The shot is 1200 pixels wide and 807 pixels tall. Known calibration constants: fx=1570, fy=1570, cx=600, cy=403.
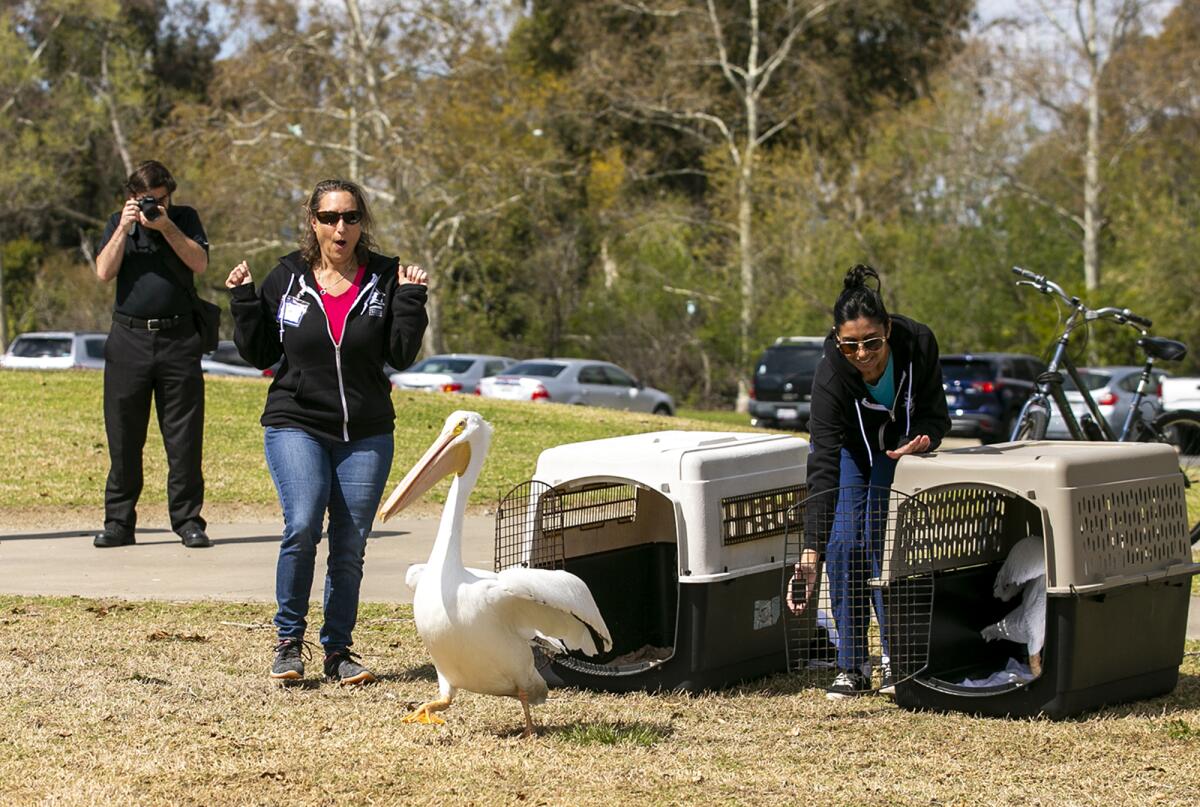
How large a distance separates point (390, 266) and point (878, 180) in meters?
36.8

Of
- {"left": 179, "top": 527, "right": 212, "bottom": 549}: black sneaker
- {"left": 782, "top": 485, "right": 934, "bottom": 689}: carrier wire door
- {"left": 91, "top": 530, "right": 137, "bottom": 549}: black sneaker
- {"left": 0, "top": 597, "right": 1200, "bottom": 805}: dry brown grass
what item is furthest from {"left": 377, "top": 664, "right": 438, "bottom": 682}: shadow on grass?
{"left": 91, "top": 530, "right": 137, "bottom": 549}: black sneaker

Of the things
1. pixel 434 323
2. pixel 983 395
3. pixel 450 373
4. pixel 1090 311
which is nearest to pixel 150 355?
pixel 1090 311

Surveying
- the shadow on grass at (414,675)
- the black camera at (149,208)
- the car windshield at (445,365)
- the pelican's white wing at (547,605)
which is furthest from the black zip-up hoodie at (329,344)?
the car windshield at (445,365)

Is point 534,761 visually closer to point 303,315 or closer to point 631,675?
point 631,675

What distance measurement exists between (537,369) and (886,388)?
999 inches

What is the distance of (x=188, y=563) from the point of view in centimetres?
964

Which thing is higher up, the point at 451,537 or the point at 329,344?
the point at 329,344

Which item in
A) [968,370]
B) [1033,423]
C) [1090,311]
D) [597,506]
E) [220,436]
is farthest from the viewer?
[968,370]

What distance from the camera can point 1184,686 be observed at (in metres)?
6.58

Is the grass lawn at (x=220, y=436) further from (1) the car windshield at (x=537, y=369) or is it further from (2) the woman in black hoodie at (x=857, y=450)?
(1) the car windshield at (x=537, y=369)

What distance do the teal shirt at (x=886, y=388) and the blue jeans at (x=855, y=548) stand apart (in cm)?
22

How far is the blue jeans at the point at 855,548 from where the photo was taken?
20.3 ft

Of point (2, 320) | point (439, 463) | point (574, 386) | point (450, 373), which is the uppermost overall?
point (439, 463)

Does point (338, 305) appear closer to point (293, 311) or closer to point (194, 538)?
point (293, 311)
